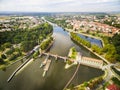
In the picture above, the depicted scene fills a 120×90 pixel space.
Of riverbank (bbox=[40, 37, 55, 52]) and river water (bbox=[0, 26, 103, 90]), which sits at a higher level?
riverbank (bbox=[40, 37, 55, 52])

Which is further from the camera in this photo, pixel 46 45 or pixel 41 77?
pixel 46 45

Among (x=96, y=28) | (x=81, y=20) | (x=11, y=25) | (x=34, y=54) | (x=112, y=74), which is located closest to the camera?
(x=112, y=74)

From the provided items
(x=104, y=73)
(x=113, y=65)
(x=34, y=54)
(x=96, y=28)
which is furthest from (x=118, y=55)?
(x=96, y=28)

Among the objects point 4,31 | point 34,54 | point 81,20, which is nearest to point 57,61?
point 34,54

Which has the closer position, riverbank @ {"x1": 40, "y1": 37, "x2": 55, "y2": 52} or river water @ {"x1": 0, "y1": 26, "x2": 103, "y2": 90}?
river water @ {"x1": 0, "y1": 26, "x2": 103, "y2": 90}

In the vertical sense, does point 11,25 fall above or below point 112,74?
above

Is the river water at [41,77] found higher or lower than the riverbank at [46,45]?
lower

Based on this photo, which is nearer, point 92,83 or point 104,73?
point 92,83

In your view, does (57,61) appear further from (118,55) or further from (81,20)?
(81,20)

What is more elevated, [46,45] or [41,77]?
[46,45]

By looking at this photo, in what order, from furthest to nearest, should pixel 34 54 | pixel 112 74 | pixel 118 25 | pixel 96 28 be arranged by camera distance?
pixel 96 28 < pixel 118 25 < pixel 34 54 < pixel 112 74

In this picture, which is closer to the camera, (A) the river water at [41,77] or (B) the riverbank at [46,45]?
(A) the river water at [41,77]
